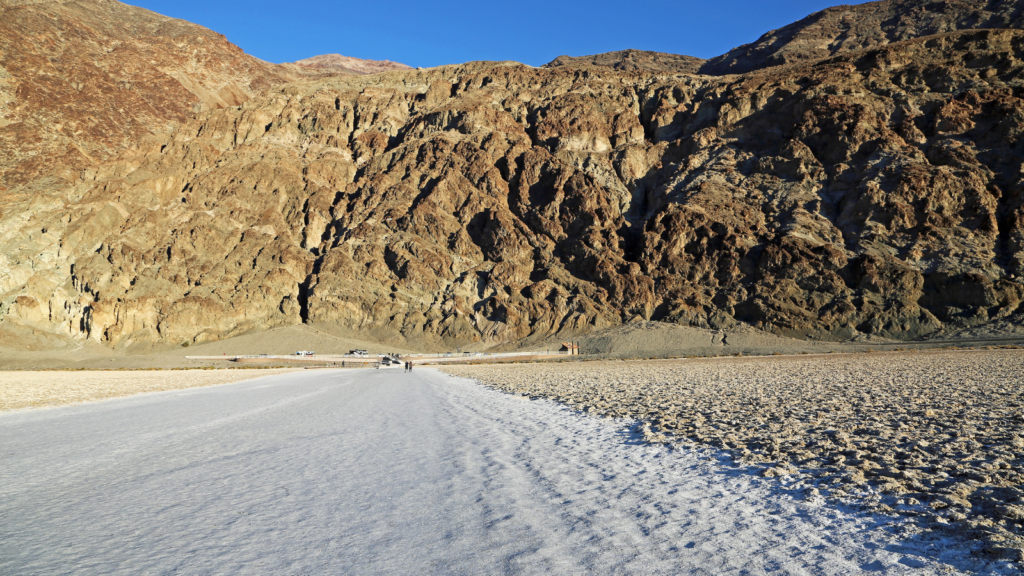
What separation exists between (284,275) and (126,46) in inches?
2888

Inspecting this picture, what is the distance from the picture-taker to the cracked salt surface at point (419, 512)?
3615 mm

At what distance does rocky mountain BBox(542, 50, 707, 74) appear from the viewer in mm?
170000

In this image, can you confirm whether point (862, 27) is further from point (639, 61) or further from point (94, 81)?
point (94, 81)

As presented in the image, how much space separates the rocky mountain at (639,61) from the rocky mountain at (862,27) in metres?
12.8

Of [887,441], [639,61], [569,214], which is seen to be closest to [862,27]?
[639,61]

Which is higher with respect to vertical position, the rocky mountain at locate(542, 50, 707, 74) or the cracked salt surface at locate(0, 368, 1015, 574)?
the rocky mountain at locate(542, 50, 707, 74)

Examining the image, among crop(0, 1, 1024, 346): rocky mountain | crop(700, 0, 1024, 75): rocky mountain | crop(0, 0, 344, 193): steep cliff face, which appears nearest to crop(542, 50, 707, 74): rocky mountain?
crop(700, 0, 1024, 75): rocky mountain

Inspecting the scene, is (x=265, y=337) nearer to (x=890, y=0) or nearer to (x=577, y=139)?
(x=577, y=139)

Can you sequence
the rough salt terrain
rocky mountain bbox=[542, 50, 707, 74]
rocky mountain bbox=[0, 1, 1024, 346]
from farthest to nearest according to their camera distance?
rocky mountain bbox=[542, 50, 707, 74] < rocky mountain bbox=[0, 1, 1024, 346] < the rough salt terrain

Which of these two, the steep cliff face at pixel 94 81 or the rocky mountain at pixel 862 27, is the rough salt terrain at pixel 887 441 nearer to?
the steep cliff face at pixel 94 81

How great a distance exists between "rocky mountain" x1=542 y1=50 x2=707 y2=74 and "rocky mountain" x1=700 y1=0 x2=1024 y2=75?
502 inches

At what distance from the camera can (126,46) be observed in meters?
108

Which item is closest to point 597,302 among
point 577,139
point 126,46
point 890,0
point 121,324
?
point 577,139

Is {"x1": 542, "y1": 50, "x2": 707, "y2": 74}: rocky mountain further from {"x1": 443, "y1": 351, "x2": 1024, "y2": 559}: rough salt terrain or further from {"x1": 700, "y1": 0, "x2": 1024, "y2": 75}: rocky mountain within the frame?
{"x1": 443, "y1": 351, "x2": 1024, "y2": 559}: rough salt terrain
